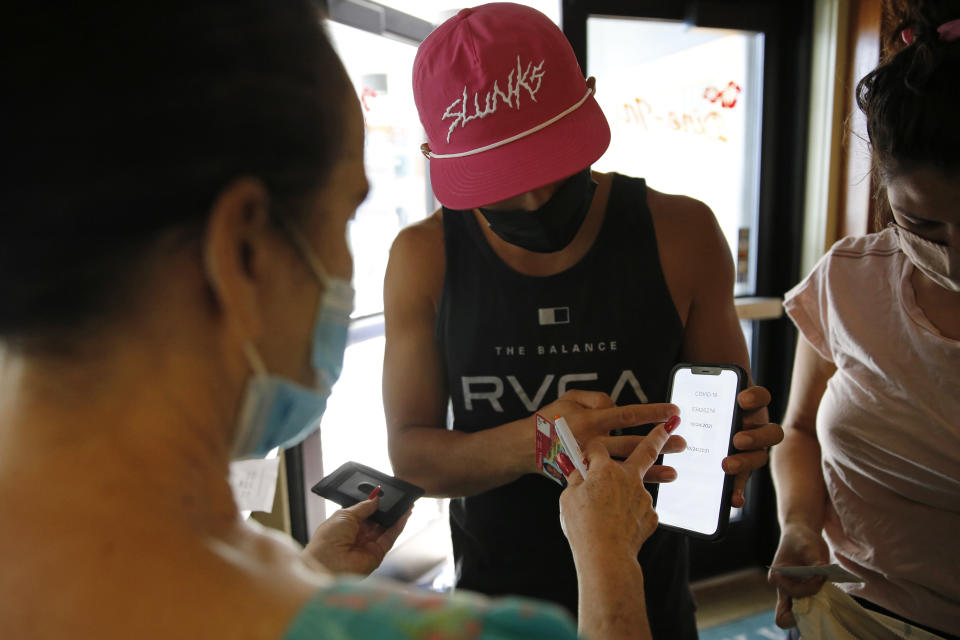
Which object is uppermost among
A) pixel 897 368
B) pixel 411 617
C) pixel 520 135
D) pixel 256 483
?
pixel 520 135

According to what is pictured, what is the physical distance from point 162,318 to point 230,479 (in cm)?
15

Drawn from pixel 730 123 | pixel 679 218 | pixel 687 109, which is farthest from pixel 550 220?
pixel 730 123

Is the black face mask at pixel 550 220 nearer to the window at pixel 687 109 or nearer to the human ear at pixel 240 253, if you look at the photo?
the human ear at pixel 240 253

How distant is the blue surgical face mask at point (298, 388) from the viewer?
1.57 ft

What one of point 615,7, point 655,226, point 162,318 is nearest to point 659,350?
point 655,226

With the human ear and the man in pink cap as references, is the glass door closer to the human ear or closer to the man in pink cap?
the man in pink cap

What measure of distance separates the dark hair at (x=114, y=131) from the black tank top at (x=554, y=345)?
701mm

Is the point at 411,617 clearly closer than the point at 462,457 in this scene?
Yes

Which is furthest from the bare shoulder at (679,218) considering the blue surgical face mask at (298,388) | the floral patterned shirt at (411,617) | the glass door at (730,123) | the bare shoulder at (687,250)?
the glass door at (730,123)

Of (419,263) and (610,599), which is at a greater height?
(419,263)

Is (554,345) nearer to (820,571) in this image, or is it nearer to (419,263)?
(419,263)

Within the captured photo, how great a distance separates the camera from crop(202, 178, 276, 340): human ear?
398 mm

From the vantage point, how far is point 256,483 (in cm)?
143

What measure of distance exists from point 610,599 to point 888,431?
0.68 m
